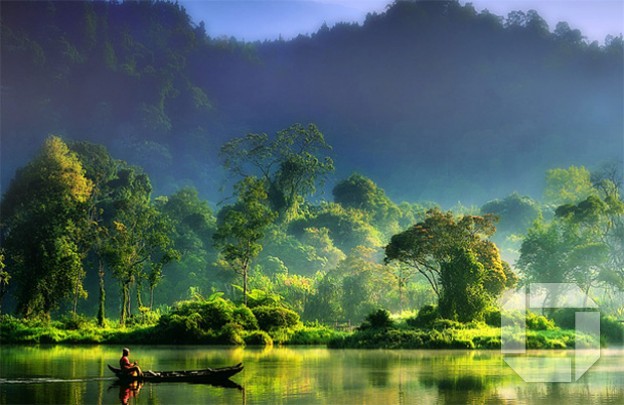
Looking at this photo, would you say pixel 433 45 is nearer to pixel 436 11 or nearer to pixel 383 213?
pixel 436 11

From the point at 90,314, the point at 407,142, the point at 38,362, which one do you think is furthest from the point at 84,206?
the point at 407,142

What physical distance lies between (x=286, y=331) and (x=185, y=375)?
1973 centimetres

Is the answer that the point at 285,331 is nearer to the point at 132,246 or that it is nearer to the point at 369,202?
the point at 132,246

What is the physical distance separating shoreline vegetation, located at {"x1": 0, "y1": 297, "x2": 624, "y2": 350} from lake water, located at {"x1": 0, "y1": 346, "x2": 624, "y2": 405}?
3.36 meters

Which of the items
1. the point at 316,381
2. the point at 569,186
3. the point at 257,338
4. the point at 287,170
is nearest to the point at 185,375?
the point at 316,381

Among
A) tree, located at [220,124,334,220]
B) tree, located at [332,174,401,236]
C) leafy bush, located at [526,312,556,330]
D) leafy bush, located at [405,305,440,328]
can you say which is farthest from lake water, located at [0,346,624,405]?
tree, located at [332,174,401,236]

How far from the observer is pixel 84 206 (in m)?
51.4

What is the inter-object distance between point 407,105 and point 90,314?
327 feet

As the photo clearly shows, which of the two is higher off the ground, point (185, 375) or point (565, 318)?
point (565, 318)

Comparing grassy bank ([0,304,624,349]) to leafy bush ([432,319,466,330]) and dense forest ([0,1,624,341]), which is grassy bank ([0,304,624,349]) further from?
dense forest ([0,1,624,341])

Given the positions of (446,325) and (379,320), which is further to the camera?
(446,325)

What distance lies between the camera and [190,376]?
21.3m

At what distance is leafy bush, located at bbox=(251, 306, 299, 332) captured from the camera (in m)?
41.1

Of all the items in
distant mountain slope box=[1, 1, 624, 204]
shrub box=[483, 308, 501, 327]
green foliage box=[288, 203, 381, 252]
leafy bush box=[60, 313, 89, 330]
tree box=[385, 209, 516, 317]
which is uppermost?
distant mountain slope box=[1, 1, 624, 204]
